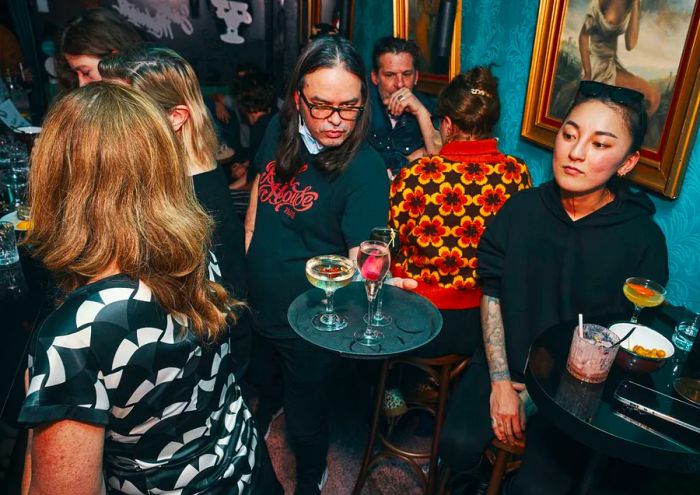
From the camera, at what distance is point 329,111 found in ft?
5.92

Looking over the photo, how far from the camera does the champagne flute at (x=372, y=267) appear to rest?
1526 mm

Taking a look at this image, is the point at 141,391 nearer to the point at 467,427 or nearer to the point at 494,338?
the point at 467,427

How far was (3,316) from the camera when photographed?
1.54m

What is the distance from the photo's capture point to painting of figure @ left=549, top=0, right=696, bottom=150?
173 centimetres

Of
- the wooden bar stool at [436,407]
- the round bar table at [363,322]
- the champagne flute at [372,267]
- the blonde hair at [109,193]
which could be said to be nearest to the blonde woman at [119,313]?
the blonde hair at [109,193]

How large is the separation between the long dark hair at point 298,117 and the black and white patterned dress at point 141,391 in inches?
34.2

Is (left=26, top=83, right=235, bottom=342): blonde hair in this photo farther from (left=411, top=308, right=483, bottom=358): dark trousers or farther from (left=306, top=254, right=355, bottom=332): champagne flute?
(left=411, top=308, right=483, bottom=358): dark trousers

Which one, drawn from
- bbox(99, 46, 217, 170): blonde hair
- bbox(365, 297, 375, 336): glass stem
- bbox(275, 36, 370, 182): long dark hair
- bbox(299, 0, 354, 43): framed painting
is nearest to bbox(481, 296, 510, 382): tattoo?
bbox(365, 297, 375, 336): glass stem

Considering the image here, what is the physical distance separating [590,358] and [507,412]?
0.53 meters

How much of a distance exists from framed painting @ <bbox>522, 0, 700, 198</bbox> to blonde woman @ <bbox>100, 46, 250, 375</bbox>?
1.62 m

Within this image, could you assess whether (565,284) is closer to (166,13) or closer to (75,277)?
(75,277)

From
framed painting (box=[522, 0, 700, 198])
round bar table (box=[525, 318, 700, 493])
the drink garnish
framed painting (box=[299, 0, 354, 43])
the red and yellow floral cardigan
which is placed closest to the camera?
round bar table (box=[525, 318, 700, 493])

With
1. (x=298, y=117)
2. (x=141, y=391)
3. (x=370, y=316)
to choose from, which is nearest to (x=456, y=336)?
(x=370, y=316)

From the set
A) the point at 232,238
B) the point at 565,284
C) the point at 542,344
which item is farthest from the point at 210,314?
the point at 565,284
